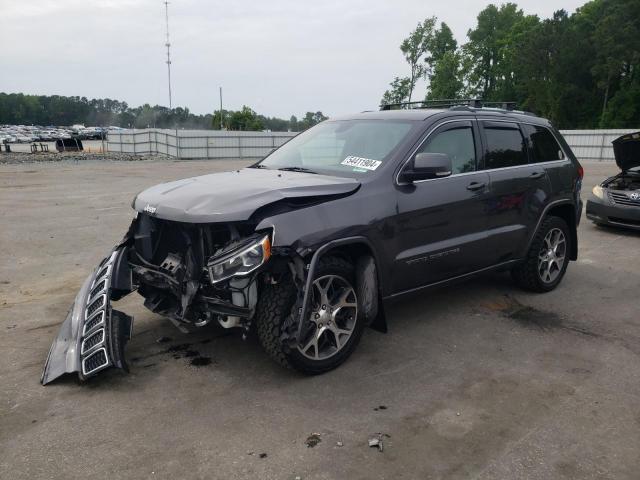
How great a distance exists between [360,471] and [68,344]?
7.75 feet

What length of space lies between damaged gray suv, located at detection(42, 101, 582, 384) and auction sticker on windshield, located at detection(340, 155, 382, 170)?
2cm

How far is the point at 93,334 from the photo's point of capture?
3.88 metres

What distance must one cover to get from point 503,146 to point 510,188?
423 millimetres

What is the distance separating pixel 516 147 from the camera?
5453 mm

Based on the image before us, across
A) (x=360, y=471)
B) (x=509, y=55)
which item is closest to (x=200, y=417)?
(x=360, y=471)

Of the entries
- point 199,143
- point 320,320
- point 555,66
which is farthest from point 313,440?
point 555,66

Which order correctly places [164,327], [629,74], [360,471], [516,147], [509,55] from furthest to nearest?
1. [509,55]
2. [629,74]
3. [516,147]
4. [164,327]
5. [360,471]

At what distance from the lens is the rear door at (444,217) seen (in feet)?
14.0

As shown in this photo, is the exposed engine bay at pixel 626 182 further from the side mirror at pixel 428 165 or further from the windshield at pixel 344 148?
the side mirror at pixel 428 165

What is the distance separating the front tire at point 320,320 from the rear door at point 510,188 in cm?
173

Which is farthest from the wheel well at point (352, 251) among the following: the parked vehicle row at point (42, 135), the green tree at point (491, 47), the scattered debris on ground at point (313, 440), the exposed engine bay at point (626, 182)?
the green tree at point (491, 47)

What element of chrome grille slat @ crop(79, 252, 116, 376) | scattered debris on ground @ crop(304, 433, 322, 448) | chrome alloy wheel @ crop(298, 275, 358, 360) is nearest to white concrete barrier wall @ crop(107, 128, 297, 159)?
chrome grille slat @ crop(79, 252, 116, 376)

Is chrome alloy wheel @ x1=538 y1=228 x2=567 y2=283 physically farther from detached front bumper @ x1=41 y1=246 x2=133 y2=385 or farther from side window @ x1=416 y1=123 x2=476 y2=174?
detached front bumper @ x1=41 y1=246 x2=133 y2=385

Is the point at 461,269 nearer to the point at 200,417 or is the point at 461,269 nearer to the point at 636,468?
the point at 636,468
